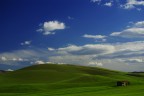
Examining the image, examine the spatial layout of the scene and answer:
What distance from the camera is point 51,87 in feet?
317

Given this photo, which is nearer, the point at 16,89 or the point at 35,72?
the point at 16,89

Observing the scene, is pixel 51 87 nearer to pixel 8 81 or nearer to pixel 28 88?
pixel 28 88

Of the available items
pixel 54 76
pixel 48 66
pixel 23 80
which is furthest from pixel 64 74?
pixel 48 66

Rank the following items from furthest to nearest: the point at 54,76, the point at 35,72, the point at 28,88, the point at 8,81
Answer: the point at 35,72
the point at 54,76
the point at 8,81
the point at 28,88

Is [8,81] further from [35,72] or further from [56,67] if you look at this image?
[56,67]

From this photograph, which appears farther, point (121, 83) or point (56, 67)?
point (56, 67)

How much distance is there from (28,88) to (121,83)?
25173 millimetres

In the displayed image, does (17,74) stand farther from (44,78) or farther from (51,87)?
(51,87)

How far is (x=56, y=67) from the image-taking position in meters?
173

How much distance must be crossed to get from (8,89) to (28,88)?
6.60m

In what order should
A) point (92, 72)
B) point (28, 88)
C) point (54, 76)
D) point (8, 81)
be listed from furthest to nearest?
1. point (92, 72)
2. point (54, 76)
3. point (8, 81)
4. point (28, 88)

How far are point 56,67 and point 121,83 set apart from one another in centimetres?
7908

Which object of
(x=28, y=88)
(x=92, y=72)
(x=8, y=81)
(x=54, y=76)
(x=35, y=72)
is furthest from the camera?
(x=92, y=72)

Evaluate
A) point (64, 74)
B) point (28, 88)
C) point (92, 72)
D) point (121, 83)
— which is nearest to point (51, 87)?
point (28, 88)
